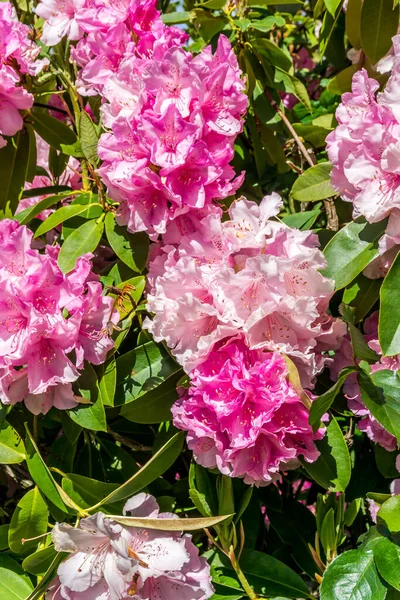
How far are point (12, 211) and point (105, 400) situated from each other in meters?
0.57

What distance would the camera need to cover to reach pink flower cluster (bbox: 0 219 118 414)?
3.73 ft

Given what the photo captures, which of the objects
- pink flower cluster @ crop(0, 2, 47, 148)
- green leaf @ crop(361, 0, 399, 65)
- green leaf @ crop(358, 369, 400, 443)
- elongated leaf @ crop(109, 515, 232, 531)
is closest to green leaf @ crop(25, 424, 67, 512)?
elongated leaf @ crop(109, 515, 232, 531)

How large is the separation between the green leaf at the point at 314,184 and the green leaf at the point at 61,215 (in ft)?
1.19

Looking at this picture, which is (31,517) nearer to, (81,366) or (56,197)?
(81,366)

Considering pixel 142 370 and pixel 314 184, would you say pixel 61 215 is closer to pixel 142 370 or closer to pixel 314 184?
pixel 142 370

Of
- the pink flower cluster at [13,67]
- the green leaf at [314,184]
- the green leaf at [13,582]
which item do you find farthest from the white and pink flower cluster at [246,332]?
the pink flower cluster at [13,67]

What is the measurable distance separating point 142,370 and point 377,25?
2.47 feet

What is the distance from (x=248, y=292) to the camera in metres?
1.09

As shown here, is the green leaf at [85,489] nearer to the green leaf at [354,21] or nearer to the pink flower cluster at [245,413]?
the pink flower cluster at [245,413]

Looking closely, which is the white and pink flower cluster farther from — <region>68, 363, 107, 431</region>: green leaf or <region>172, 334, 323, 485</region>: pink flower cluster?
<region>68, 363, 107, 431</region>: green leaf

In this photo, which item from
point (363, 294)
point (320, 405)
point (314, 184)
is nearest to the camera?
point (320, 405)

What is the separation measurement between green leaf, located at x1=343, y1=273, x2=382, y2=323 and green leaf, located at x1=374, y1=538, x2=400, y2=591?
0.36 m

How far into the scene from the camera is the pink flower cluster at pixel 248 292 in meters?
1.08

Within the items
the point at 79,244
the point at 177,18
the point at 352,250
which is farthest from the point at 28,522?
the point at 177,18
